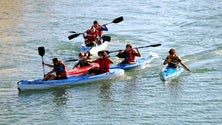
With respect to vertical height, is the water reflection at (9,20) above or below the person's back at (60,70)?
above

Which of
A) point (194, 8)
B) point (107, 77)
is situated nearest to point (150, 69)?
point (107, 77)

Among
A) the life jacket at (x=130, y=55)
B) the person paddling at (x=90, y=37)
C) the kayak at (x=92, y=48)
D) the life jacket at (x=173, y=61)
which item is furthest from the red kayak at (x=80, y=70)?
the person paddling at (x=90, y=37)

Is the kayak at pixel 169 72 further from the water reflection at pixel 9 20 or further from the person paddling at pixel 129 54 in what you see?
the water reflection at pixel 9 20

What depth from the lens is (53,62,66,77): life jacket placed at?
14.7m

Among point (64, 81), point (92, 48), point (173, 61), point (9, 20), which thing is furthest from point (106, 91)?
point (9, 20)

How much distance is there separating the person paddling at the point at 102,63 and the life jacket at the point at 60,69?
36.8 inches

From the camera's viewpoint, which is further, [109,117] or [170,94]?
[170,94]

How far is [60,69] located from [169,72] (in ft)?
10.7

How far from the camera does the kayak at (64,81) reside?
14.6 metres

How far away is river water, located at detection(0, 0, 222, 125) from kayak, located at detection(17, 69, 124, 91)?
17 centimetres

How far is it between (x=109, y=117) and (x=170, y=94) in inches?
90.1

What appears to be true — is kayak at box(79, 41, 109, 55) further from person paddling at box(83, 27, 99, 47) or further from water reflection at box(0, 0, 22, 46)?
water reflection at box(0, 0, 22, 46)

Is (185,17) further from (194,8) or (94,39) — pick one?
(94,39)

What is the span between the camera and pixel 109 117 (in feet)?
43.0
